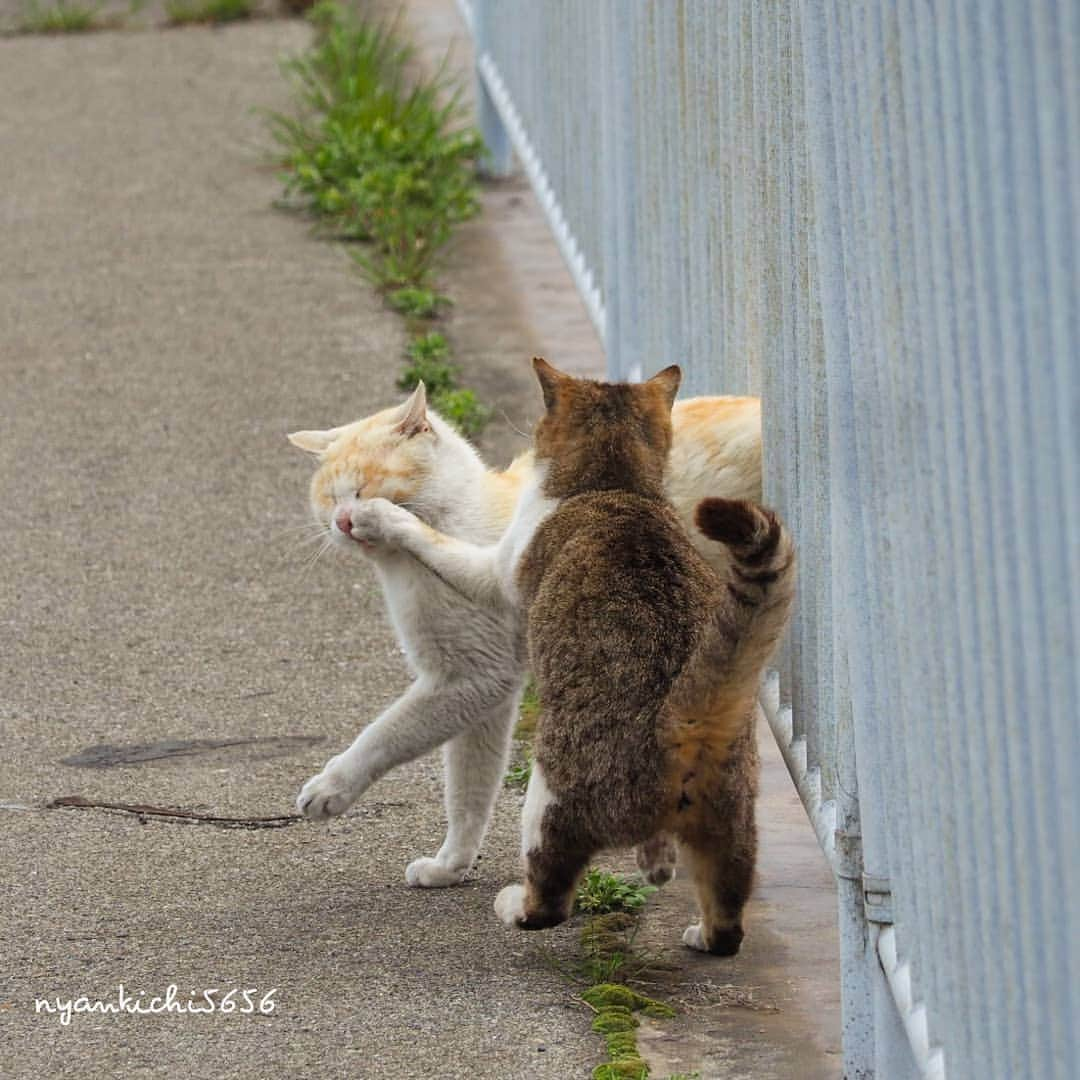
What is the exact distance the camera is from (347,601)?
17.6ft

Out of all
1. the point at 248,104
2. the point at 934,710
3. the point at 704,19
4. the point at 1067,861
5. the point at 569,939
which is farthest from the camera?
the point at 248,104

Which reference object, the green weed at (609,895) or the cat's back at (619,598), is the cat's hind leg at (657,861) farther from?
the cat's back at (619,598)

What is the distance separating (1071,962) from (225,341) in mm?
6012

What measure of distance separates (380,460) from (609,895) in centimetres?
107

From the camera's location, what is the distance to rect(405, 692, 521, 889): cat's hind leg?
3.84m

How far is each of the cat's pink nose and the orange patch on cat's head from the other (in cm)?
6

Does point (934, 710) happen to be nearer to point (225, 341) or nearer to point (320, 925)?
point (320, 925)

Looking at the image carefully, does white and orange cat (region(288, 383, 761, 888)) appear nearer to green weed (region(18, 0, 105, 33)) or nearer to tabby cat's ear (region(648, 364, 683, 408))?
tabby cat's ear (region(648, 364, 683, 408))

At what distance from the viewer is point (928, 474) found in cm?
224

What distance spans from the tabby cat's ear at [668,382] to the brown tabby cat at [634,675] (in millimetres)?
144

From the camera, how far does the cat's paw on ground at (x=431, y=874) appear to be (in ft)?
12.6

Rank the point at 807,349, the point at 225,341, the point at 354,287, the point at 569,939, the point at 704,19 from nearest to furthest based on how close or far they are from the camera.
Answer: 1. the point at 807,349
2. the point at 569,939
3. the point at 704,19
4. the point at 225,341
5. the point at 354,287

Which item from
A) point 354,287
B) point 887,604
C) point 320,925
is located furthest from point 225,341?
point 887,604

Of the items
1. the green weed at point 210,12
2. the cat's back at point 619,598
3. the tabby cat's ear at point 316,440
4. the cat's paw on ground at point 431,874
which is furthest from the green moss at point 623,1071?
the green weed at point 210,12
